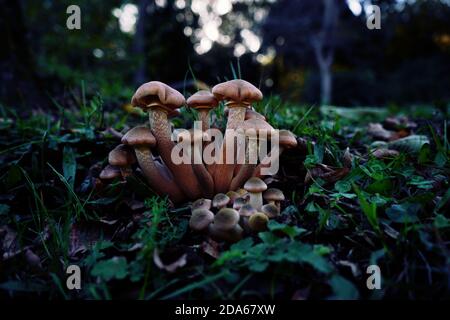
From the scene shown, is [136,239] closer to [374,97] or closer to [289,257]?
[289,257]

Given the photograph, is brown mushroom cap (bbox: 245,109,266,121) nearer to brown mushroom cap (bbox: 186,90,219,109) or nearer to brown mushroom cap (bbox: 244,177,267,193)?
brown mushroom cap (bbox: 186,90,219,109)

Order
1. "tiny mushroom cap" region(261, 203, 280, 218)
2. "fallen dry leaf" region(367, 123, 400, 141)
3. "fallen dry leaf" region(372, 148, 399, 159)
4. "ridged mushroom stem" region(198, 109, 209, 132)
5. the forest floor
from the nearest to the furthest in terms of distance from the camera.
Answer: the forest floor → "tiny mushroom cap" region(261, 203, 280, 218) → "ridged mushroom stem" region(198, 109, 209, 132) → "fallen dry leaf" region(372, 148, 399, 159) → "fallen dry leaf" region(367, 123, 400, 141)

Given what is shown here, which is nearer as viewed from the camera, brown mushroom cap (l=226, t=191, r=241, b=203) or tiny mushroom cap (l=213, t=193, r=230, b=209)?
tiny mushroom cap (l=213, t=193, r=230, b=209)

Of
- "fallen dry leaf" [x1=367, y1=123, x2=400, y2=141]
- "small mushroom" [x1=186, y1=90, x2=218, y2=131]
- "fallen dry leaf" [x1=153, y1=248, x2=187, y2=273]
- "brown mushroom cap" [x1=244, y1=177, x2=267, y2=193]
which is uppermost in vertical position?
"small mushroom" [x1=186, y1=90, x2=218, y2=131]

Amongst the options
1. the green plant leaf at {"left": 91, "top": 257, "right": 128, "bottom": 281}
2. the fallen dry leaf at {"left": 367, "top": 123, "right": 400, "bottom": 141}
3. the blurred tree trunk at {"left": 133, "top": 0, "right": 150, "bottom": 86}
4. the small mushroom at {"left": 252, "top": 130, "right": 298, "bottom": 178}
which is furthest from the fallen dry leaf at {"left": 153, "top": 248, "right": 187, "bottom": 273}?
the blurred tree trunk at {"left": 133, "top": 0, "right": 150, "bottom": 86}

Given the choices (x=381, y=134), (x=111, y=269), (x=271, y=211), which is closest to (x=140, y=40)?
(x=381, y=134)

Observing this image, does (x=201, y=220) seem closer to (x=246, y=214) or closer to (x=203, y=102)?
(x=246, y=214)

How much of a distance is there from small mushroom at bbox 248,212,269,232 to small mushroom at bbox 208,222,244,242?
0.06 m

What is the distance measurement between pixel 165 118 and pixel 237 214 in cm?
72

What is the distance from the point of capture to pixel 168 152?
1.85 metres

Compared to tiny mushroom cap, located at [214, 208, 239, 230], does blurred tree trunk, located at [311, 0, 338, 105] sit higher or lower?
higher

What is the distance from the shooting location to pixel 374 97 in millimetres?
16594

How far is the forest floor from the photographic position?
4.21ft

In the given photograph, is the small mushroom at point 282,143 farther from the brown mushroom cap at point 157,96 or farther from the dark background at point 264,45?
the dark background at point 264,45
